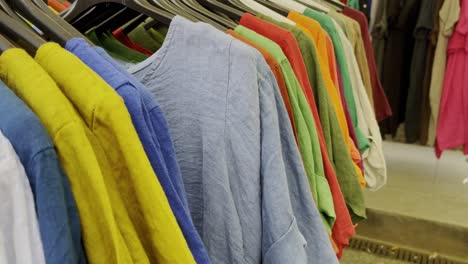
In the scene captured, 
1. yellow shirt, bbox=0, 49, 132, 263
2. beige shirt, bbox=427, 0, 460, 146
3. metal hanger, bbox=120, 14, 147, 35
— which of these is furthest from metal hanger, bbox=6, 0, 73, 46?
beige shirt, bbox=427, 0, 460, 146

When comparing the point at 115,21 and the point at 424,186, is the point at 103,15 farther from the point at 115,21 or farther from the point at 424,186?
the point at 424,186

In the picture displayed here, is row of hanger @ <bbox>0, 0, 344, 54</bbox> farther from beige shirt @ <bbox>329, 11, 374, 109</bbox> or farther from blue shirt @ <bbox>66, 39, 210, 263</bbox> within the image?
beige shirt @ <bbox>329, 11, 374, 109</bbox>

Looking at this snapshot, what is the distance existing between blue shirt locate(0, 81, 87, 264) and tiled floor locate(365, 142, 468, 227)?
187cm

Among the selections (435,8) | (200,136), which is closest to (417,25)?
(435,8)

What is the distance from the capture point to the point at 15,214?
364 millimetres

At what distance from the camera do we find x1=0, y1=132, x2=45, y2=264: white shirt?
0.36m

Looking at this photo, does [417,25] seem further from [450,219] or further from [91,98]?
[91,98]

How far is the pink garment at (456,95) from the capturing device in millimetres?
1840

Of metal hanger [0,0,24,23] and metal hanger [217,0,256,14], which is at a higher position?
metal hanger [0,0,24,23]

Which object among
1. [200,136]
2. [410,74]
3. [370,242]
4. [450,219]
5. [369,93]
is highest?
[200,136]

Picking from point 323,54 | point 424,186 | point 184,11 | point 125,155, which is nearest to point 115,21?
point 184,11

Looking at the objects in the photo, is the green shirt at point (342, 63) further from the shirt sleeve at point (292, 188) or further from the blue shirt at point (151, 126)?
the blue shirt at point (151, 126)

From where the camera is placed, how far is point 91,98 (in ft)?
1.36

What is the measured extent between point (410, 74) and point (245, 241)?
1553 mm
